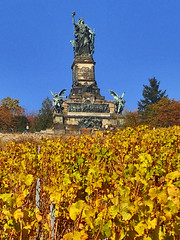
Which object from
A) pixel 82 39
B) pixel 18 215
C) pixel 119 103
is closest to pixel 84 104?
pixel 119 103

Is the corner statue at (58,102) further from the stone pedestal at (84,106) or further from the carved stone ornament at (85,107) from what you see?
the carved stone ornament at (85,107)

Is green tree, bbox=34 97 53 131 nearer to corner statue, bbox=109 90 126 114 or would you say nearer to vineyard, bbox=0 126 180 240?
corner statue, bbox=109 90 126 114

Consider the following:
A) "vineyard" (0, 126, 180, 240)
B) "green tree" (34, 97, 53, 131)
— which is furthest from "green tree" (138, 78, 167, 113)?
"vineyard" (0, 126, 180, 240)

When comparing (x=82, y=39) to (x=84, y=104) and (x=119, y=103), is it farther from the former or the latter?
(x=119, y=103)

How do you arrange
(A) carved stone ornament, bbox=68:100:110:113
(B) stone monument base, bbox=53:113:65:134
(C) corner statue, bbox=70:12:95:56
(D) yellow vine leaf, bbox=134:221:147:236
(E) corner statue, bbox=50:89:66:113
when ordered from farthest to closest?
1. (C) corner statue, bbox=70:12:95:56
2. (A) carved stone ornament, bbox=68:100:110:113
3. (E) corner statue, bbox=50:89:66:113
4. (B) stone monument base, bbox=53:113:65:134
5. (D) yellow vine leaf, bbox=134:221:147:236

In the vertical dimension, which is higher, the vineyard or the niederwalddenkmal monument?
the niederwalddenkmal monument

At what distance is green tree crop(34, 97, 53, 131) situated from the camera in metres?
54.9

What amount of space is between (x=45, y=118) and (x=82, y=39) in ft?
65.9

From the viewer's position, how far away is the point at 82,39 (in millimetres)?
44281

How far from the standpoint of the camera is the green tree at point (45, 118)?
54862 mm

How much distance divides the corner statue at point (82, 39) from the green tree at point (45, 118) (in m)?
17.2

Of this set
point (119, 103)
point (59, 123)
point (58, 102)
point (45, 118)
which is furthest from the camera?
point (45, 118)

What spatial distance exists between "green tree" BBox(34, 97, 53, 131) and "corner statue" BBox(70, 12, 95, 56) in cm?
1719

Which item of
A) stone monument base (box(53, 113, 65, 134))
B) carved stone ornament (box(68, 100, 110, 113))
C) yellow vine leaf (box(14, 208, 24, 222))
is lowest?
yellow vine leaf (box(14, 208, 24, 222))
